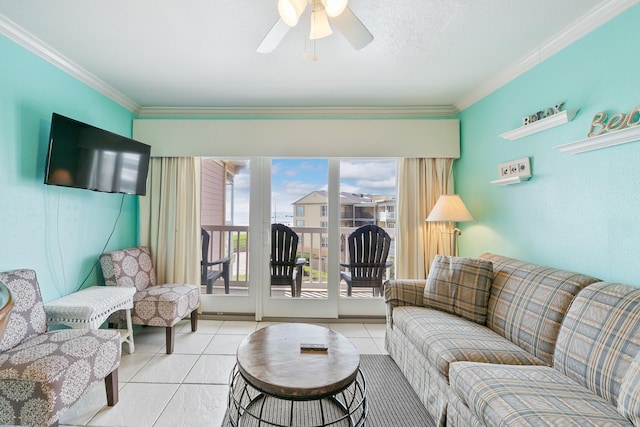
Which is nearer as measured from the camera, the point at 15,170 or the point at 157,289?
the point at 15,170

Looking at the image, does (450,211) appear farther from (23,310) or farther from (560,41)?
(23,310)

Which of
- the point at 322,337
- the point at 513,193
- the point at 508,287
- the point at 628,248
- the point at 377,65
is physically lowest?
the point at 322,337

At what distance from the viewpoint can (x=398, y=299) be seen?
7.84 feet

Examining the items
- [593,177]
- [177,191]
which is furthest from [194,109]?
[593,177]

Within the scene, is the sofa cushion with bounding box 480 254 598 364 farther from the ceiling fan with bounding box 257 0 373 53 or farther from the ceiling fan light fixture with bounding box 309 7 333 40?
the ceiling fan light fixture with bounding box 309 7 333 40

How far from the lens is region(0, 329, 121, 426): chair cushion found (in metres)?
1.35

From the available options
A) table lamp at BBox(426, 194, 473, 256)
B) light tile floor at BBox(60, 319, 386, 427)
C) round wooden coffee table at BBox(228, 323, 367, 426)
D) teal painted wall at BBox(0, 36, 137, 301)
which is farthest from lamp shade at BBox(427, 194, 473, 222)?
teal painted wall at BBox(0, 36, 137, 301)

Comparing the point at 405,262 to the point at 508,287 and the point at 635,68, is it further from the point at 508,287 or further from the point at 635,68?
the point at 635,68

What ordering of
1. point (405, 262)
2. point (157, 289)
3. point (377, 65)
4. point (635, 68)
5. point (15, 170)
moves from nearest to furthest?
1. point (635, 68)
2. point (15, 170)
3. point (377, 65)
4. point (157, 289)
5. point (405, 262)

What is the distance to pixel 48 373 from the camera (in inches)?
54.4

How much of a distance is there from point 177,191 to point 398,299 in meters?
2.67

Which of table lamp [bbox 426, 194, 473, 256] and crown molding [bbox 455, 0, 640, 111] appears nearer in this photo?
crown molding [bbox 455, 0, 640, 111]

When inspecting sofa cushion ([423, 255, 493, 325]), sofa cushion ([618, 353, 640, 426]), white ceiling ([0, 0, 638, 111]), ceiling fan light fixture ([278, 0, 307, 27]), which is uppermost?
white ceiling ([0, 0, 638, 111])

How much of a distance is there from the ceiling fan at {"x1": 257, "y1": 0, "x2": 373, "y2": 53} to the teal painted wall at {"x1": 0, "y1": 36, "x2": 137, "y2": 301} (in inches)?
72.8
